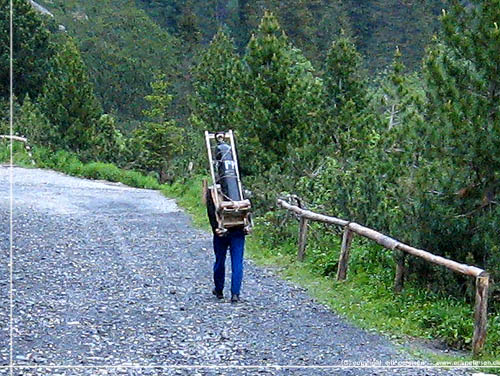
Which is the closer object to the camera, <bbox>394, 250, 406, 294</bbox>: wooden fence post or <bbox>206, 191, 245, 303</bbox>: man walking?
<bbox>206, 191, 245, 303</bbox>: man walking

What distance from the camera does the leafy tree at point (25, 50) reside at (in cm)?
3641

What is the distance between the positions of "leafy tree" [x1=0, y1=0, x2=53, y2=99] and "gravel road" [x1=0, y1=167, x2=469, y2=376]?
874 inches

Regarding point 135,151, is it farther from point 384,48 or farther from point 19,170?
point 384,48

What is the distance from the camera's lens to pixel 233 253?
9.56m

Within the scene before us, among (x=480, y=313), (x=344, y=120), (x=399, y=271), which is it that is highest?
(x=344, y=120)

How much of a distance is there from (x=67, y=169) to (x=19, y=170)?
1.81 meters

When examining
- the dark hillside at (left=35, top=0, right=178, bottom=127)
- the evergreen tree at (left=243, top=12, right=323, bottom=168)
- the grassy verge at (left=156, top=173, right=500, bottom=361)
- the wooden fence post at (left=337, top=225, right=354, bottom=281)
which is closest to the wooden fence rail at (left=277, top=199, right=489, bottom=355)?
the wooden fence post at (left=337, top=225, right=354, bottom=281)

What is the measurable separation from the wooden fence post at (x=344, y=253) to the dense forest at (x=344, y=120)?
0.39 m

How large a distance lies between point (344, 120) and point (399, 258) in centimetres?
993

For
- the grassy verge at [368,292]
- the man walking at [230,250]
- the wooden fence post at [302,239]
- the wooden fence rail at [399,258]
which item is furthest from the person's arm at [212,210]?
the wooden fence post at [302,239]

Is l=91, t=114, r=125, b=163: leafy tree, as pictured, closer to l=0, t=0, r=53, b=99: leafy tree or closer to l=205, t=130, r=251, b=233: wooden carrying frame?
l=0, t=0, r=53, b=99: leafy tree

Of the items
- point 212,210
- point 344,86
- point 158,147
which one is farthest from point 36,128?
point 212,210

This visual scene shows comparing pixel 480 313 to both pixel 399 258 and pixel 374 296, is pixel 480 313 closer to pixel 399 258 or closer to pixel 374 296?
pixel 399 258

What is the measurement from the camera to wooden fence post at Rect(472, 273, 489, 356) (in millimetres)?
7859
